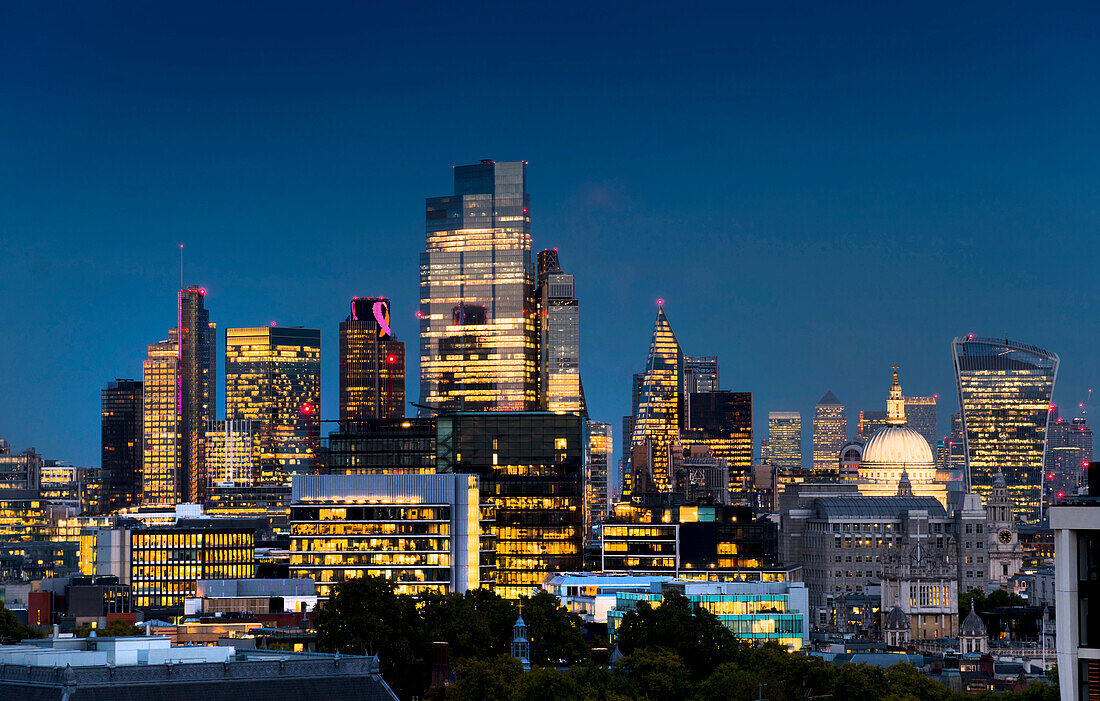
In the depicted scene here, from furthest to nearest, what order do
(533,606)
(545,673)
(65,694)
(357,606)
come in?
(533,606), (357,606), (545,673), (65,694)

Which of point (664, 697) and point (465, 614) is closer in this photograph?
point (664, 697)

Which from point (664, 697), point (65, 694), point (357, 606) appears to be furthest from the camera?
point (357, 606)

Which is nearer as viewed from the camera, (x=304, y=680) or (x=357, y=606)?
(x=304, y=680)

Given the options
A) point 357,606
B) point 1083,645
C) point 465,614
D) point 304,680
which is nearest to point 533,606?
point 465,614

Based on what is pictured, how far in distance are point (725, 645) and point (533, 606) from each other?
829 inches

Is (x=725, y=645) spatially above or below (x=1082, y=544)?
below

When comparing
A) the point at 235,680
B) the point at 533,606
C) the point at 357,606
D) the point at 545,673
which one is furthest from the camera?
the point at 533,606

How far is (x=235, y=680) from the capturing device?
93.8m

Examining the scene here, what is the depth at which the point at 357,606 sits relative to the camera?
178500mm

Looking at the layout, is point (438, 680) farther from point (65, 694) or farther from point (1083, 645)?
point (1083, 645)

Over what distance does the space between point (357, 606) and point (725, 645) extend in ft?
115

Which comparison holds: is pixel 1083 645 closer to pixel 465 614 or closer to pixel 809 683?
pixel 809 683

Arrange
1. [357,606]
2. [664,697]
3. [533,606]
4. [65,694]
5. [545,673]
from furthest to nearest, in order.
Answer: [533,606], [357,606], [664,697], [545,673], [65,694]

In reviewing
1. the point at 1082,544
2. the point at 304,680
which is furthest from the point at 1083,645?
the point at 304,680
